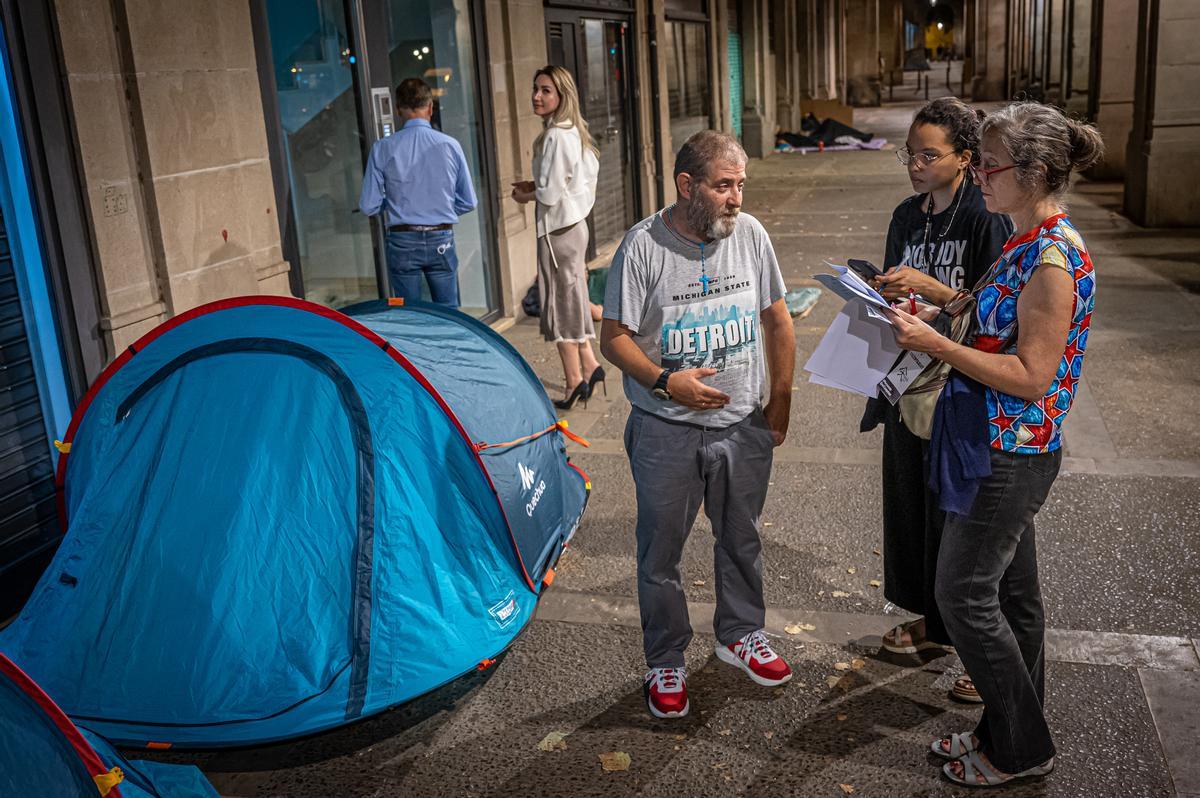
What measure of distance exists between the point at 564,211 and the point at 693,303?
3.78m

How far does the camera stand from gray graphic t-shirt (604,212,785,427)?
3678 mm

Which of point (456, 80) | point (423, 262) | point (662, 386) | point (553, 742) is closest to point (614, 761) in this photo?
point (553, 742)

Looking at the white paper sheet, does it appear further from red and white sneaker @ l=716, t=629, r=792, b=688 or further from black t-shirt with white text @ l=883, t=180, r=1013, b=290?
red and white sneaker @ l=716, t=629, r=792, b=688

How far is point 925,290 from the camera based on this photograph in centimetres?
365

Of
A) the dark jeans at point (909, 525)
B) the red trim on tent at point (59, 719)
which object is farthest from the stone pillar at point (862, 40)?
the red trim on tent at point (59, 719)

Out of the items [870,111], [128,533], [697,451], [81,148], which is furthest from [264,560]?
[870,111]

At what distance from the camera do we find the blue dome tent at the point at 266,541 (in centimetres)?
379

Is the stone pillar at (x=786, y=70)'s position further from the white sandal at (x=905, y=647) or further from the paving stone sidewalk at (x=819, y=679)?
the white sandal at (x=905, y=647)

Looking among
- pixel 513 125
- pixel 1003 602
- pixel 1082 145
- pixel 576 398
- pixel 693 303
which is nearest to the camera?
pixel 1082 145

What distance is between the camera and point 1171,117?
1357 centimetres

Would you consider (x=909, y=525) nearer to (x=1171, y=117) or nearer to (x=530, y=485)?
(x=530, y=485)

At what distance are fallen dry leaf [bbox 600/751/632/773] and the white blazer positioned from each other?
4.29 m

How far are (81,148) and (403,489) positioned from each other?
8.37ft

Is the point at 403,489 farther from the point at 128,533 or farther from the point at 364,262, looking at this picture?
the point at 364,262
